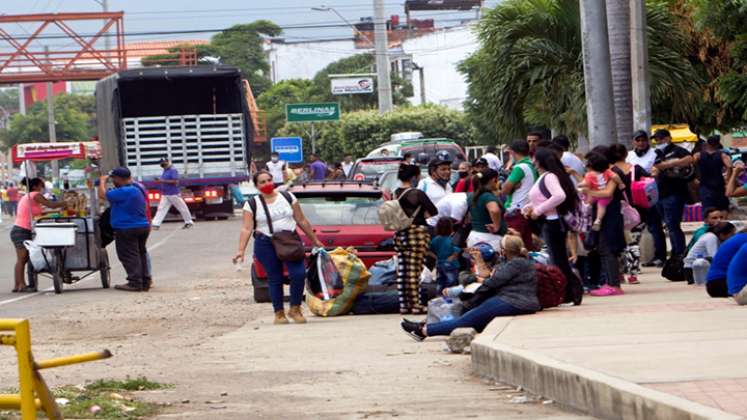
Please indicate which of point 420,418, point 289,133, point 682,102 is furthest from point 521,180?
point 289,133

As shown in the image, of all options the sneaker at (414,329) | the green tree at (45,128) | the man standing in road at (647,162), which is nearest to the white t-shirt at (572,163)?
the man standing in road at (647,162)

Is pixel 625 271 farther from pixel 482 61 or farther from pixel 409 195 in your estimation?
pixel 482 61

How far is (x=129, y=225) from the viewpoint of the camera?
22.8m

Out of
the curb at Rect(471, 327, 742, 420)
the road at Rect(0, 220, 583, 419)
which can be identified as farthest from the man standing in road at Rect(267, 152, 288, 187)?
the curb at Rect(471, 327, 742, 420)

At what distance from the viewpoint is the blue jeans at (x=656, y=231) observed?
2034 cm

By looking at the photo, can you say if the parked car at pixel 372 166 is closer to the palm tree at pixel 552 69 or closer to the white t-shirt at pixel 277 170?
the palm tree at pixel 552 69

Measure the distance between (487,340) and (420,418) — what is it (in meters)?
2.45

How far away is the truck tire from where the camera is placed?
782 inches

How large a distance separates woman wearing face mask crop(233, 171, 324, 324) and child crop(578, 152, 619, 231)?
287 centimetres

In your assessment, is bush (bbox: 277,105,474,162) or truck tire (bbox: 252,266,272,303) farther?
bush (bbox: 277,105,474,162)

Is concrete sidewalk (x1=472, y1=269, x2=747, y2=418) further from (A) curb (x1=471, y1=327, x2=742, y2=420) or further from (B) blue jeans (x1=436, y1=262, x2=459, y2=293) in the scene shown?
(B) blue jeans (x1=436, y1=262, x2=459, y2=293)

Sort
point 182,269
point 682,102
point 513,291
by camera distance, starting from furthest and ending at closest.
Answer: point 682,102
point 182,269
point 513,291

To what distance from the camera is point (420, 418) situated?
31.9ft

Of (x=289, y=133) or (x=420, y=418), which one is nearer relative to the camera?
(x=420, y=418)
